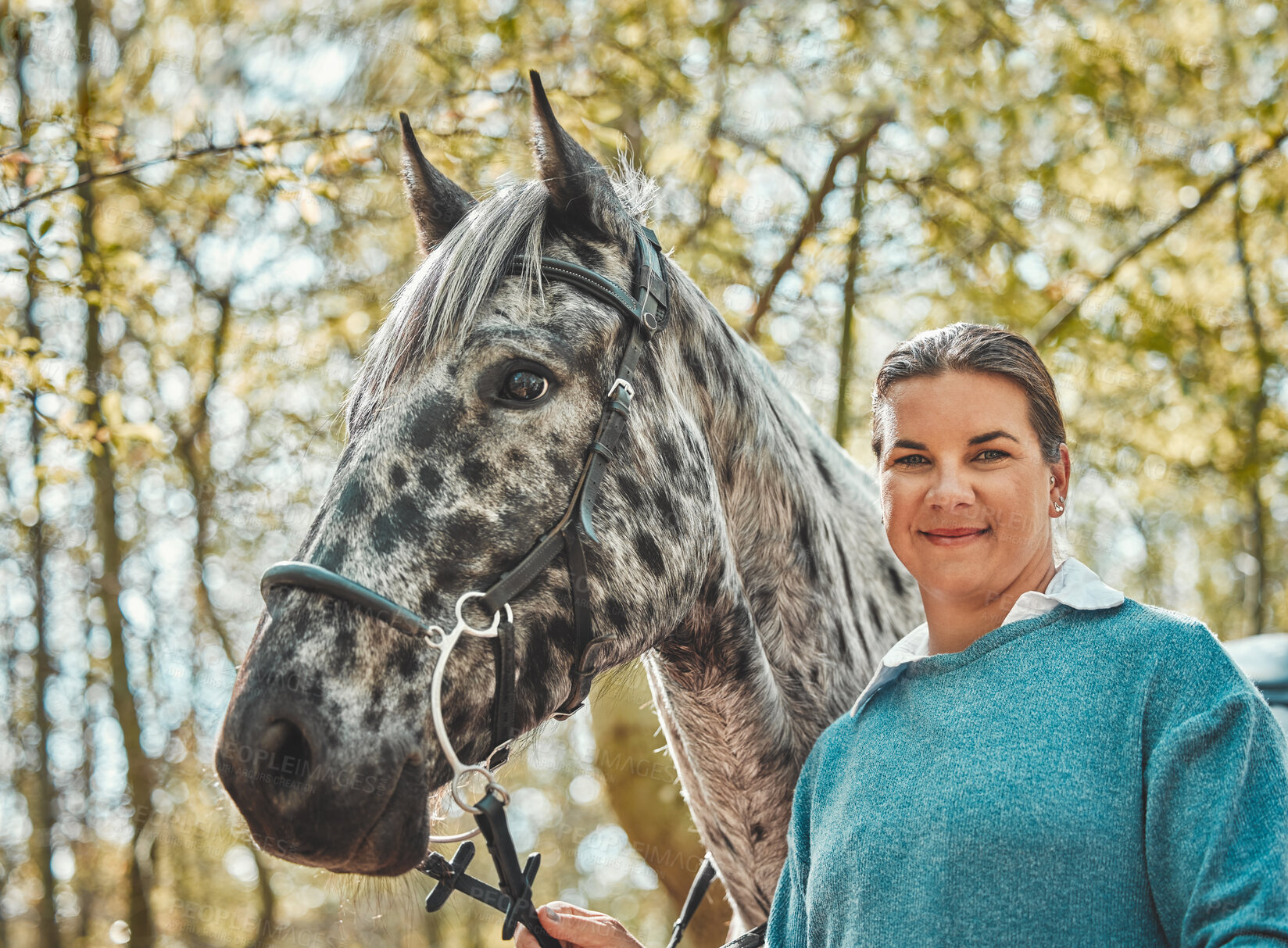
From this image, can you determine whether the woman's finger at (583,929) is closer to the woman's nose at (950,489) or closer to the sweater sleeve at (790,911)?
the sweater sleeve at (790,911)

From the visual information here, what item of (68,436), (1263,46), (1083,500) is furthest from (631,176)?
(1083,500)

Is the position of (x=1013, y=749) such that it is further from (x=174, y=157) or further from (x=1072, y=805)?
(x=174, y=157)

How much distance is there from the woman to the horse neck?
0.40 m

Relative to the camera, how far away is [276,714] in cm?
145

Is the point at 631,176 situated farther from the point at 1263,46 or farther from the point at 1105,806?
the point at 1263,46

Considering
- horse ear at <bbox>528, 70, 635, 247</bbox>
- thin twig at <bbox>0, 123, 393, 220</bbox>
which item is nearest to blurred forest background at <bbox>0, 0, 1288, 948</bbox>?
thin twig at <bbox>0, 123, 393, 220</bbox>

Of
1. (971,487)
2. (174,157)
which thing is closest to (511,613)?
(971,487)

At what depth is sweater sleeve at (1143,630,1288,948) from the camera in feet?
3.64

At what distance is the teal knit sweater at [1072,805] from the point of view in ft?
3.84

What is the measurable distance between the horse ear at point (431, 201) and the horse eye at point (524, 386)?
0.73 meters

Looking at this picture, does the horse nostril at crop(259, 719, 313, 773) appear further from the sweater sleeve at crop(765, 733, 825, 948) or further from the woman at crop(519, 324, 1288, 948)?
the sweater sleeve at crop(765, 733, 825, 948)

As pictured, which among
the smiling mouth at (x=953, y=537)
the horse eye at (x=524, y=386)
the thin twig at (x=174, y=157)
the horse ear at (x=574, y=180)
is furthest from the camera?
the thin twig at (x=174, y=157)

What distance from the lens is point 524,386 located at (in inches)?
72.9

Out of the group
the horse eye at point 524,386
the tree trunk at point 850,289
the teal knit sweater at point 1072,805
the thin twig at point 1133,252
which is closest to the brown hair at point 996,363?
the teal knit sweater at point 1072,805
